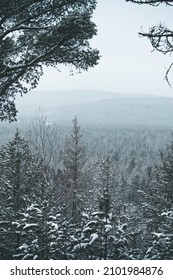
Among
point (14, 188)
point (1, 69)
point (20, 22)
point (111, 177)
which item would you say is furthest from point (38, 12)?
point (111, 177)

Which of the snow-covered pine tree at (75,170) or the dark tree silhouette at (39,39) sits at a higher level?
the dark tree silhouette at (39,39)

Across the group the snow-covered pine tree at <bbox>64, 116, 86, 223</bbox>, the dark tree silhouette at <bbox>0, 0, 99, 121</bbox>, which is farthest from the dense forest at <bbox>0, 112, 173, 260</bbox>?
the dark tree silhouette at <bbox>0, 0, 99, 121</bbox>

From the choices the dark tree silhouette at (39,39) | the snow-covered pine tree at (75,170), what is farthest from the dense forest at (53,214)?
the dark tree silhouette at (39,39)

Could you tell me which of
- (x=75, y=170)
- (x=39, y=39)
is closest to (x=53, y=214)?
(x=39, y=39)

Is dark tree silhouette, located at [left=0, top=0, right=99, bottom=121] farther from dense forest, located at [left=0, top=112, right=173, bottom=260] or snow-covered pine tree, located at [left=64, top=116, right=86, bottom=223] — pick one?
snow-covered pine tree, located at [left=64, top=116, right=86, bottom=223]

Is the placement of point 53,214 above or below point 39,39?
below

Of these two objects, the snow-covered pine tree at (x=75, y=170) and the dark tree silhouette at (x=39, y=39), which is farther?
the snow-covered pine tree at (x=75, y=170)

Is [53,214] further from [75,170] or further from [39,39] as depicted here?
[75,170]

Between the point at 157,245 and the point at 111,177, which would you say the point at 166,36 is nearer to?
the point at 157,245

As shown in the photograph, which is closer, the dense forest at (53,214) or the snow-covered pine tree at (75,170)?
the dense forest at (53,214)

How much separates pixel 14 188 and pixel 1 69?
7889 millimetres

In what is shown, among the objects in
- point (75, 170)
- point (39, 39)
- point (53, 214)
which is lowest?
point (75, 170)

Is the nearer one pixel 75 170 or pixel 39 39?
pixel 39 39

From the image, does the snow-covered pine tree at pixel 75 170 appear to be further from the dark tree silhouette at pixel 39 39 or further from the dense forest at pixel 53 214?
the dark tree silhouette at pixel 39 39
